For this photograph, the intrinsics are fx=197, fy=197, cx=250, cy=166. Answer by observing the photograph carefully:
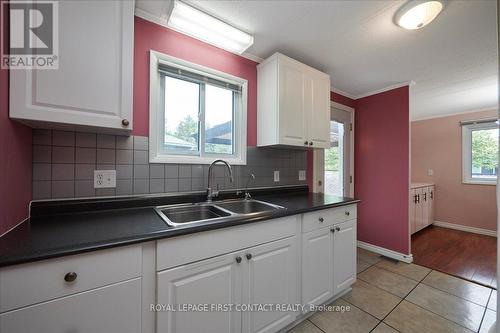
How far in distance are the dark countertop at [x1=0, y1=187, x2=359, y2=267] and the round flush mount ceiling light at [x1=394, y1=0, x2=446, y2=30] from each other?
1.44 m

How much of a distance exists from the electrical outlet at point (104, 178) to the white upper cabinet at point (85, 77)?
0.38m

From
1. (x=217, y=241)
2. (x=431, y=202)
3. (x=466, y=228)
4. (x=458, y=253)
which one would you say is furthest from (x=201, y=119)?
(x=466, y=228)

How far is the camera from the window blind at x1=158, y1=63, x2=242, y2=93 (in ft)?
5.01

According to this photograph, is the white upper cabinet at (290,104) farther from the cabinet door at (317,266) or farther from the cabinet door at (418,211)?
the cabinet door at (418,211)

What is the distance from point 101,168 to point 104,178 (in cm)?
7

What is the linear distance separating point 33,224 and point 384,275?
2930 mm

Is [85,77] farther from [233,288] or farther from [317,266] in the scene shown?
[317,266]

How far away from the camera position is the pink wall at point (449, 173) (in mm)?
3406

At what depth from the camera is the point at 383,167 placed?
8.87 ft

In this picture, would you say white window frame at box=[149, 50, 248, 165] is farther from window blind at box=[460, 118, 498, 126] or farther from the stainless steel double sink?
window blind at box=[460, 118, 498, 126]

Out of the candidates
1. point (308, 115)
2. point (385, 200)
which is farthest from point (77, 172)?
point (385, 200)

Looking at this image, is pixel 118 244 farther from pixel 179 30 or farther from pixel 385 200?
pixel 385 200

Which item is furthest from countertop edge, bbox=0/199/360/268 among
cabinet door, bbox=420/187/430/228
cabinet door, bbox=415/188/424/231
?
cabinet door, bbox=420/187/430/228

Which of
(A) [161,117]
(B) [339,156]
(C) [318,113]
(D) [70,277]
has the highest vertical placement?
(C) [318,113]
